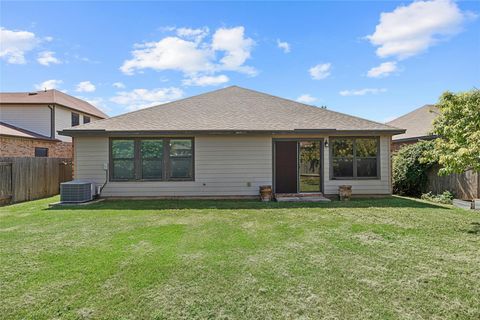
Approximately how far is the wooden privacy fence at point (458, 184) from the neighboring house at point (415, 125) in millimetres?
2706

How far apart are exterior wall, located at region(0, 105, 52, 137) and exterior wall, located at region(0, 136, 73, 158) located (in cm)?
115

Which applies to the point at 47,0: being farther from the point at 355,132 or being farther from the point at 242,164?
the point at 355,132

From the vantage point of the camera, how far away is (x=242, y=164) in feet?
32.8

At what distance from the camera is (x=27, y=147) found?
1590 centimetres

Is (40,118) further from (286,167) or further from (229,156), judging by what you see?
(286,167)

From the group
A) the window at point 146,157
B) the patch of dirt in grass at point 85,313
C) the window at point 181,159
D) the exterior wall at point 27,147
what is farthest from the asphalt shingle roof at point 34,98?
the patch of dirt in grass at point 85,313

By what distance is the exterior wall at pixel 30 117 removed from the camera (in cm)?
1852

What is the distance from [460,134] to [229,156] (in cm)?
671

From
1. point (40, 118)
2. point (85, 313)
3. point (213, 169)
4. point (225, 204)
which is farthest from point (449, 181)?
point (40, 118)

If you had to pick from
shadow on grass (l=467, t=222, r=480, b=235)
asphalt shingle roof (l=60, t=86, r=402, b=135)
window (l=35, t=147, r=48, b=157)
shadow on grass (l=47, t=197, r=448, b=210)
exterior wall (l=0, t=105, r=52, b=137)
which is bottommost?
shadow on grass (l=467, t=222, r=480, b=235)

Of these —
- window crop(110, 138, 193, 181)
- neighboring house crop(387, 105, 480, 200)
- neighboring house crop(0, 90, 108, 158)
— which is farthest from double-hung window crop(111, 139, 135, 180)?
neighboring house crop(387, 105, 480, 200)

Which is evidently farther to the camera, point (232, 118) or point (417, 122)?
point (417, 122)

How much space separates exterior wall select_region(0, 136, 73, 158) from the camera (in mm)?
14488

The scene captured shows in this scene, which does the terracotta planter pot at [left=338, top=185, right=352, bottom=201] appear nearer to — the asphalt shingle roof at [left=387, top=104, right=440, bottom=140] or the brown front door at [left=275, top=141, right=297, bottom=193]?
the brown front door at [left=275, top=141, right=297, bottom=193]
